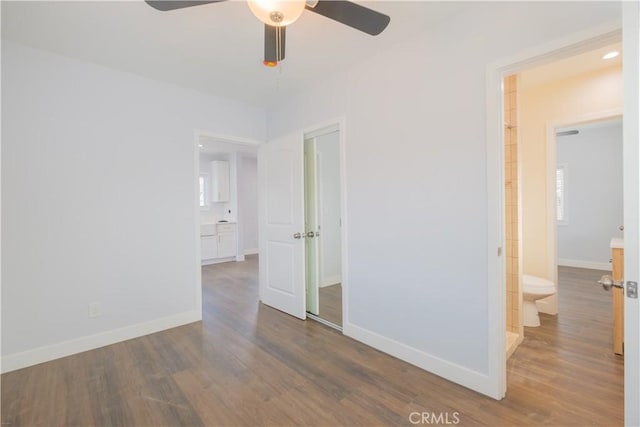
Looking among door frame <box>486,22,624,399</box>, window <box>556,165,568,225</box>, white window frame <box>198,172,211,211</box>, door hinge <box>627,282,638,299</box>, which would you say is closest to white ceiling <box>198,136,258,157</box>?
white window frame <box>198,172,211,211</box>

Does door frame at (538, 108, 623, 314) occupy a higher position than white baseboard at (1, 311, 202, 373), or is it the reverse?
door frame at (538, 108, 623, 314)

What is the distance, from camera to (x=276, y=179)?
136 inches

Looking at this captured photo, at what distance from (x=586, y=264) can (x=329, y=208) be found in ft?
16.4

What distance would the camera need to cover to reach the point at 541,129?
3307 millimetres

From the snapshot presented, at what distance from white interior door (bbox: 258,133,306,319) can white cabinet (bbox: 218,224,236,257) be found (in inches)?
124

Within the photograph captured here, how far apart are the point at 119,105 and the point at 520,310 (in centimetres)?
417

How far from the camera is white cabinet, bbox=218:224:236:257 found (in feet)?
21.4

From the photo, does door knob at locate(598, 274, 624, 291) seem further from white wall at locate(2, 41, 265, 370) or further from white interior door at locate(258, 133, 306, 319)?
white wall at locate(2, 41, 265, 370)

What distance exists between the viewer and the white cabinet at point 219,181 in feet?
22.4

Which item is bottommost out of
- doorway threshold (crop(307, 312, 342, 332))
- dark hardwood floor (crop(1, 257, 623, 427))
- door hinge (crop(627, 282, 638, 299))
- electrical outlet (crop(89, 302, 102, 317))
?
dark hardwood floor (crop(1, 257, 623, 427))

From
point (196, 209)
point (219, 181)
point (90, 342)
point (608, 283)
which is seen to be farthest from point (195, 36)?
point (219, 181)

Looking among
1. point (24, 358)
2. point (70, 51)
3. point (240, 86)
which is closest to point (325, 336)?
point (24, 358)

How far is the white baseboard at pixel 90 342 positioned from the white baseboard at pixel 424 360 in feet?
5.97

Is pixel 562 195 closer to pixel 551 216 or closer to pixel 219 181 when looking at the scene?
pixel 551 216
